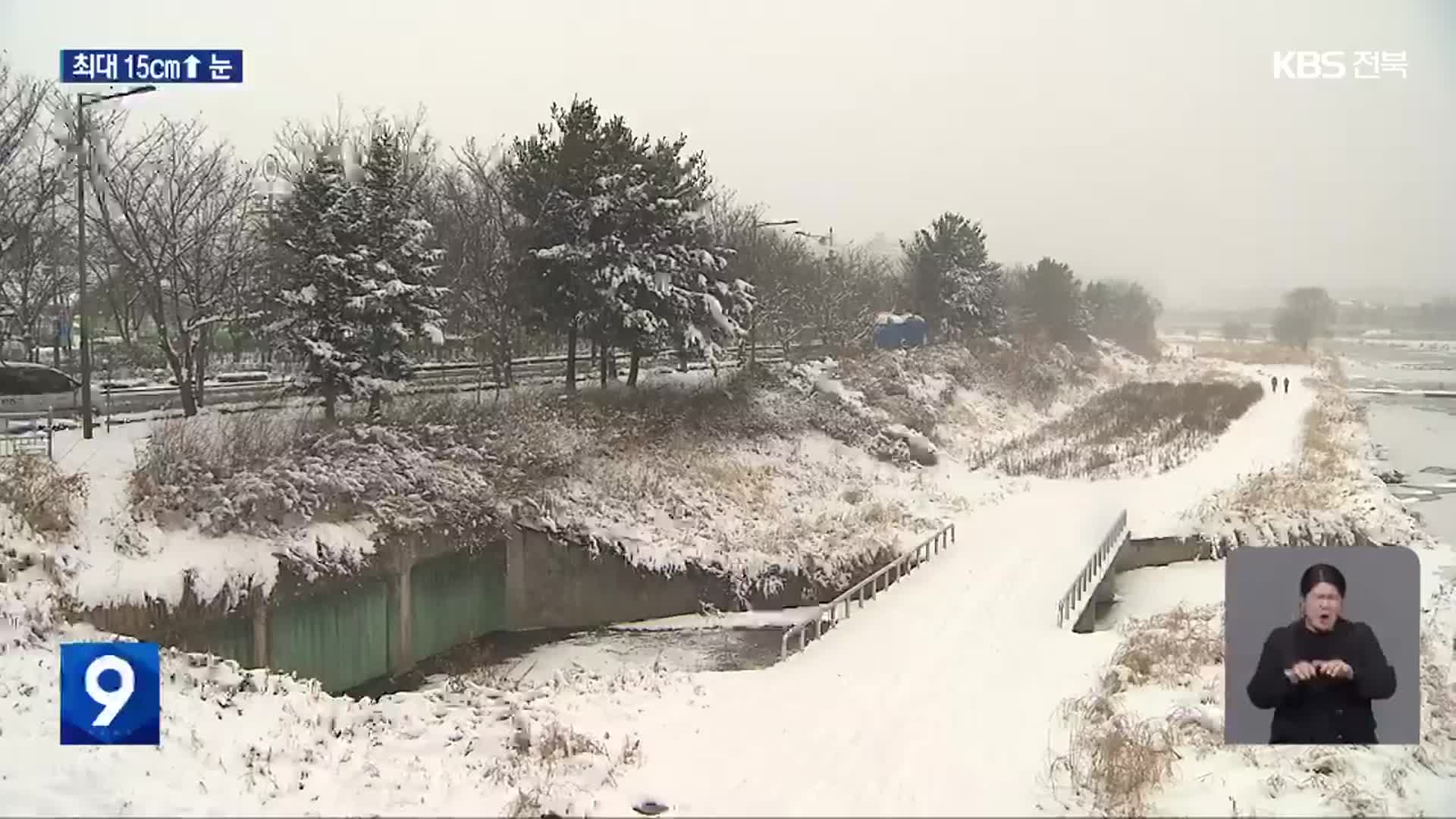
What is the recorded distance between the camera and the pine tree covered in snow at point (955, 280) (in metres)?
8.19

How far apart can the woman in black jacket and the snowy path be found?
4.16 ft

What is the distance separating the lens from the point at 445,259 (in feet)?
32.0

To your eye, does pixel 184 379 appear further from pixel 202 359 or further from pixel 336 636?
pixel 336 636

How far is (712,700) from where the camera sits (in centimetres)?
645

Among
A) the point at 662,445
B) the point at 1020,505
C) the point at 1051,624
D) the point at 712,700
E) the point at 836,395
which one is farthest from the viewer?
the point at 662,445

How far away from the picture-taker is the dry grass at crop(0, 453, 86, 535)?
308 inches

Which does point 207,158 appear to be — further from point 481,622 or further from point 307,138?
point 481,622

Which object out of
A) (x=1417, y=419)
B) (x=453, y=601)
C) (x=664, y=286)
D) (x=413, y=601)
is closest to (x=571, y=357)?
(x=664, y=286)

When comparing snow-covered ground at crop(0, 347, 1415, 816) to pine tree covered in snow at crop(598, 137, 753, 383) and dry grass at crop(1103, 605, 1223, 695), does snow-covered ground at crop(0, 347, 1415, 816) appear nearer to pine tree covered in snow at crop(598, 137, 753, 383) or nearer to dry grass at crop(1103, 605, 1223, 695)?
dry grass at crop(1103, 605, 1223, 695)

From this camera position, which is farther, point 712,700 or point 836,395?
point 836,395

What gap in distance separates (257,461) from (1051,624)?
745 cm

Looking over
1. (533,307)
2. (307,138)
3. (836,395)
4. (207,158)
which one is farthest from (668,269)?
(207,158)

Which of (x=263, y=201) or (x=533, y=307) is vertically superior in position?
(x=263, y=201)

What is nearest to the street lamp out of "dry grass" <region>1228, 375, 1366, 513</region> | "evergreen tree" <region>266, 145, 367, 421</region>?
"evergreen tree" <region>266, 145, 367, 421</region>
